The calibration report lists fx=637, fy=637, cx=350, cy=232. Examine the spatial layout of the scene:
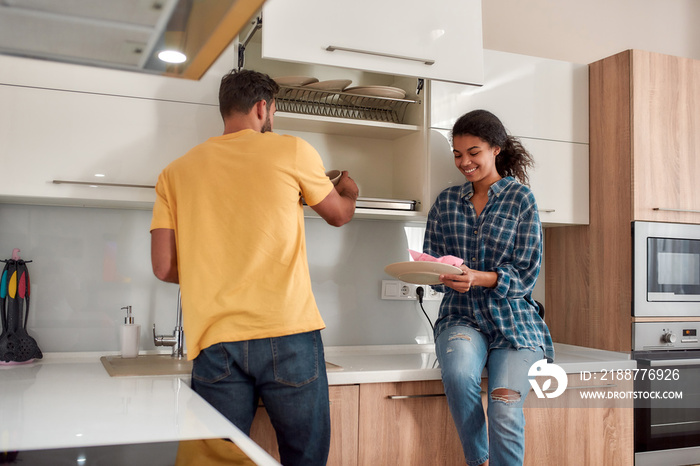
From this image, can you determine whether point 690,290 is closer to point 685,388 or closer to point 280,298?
point 685,388

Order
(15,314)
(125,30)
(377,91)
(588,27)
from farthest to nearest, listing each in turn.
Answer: (588,27)
(377,91)
(15,314)
(125,30)

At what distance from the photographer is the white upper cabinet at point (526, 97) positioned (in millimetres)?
2373

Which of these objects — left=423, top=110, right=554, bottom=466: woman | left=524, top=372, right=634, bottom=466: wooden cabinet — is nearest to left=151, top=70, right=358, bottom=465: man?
left=423, top=110, right=554, bottom=466: woman

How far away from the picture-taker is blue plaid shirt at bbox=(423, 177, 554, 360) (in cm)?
205

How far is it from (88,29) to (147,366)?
1292mm

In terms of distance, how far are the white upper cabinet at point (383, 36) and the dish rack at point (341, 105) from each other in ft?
0.94

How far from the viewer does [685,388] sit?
242 centimetres

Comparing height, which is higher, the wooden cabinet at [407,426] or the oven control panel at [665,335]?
the oven control panel at [665,335]

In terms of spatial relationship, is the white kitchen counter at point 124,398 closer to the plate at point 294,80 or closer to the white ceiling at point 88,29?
the white ceiling at point 88,29

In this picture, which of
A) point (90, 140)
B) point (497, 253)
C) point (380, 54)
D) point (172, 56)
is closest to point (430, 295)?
point (497, 253)

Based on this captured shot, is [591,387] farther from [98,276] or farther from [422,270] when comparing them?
[98,276]

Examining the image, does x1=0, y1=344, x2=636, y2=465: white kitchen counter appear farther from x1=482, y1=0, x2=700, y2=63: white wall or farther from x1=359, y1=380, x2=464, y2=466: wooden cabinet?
x1=482, y1=0, x2=700, y2=63: white wall

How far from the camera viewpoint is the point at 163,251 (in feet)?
5.61

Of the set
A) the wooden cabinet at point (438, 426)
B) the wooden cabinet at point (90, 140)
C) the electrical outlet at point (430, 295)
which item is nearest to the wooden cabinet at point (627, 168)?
the wooden cabinet at point (438, 426)
